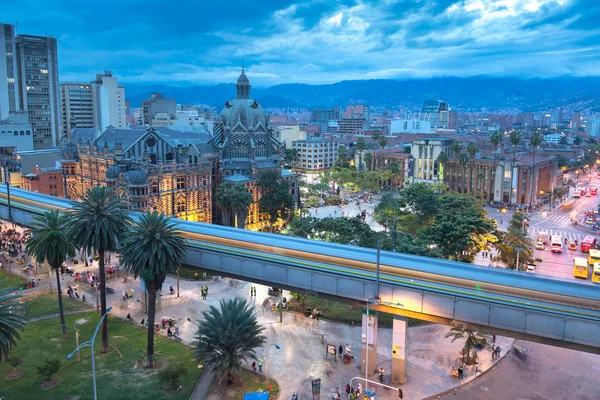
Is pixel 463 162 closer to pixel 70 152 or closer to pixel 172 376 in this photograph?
pixel 70 152

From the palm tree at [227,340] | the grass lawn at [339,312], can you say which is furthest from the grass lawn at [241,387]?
the grass lawn at [339,312]

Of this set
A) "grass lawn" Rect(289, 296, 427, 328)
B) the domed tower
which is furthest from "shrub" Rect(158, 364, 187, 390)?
the domed tower

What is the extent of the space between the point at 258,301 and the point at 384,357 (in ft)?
71.5

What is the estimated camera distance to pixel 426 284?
134 feet

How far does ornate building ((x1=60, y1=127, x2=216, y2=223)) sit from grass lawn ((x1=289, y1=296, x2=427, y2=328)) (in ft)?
139

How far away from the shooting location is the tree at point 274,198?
104125 millimetres

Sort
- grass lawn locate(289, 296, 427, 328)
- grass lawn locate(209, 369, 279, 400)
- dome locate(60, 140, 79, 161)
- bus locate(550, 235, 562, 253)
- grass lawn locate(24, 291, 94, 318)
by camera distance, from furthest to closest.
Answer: dome locate(60, 140, 79, 161) < bus locate(550, 235, 562, 253) < grass lawn locate(24, 291, 94, 318) < grass lawn locate(289, 296, 427, 328) < grass lawn locate(209, 369, 279, 400)

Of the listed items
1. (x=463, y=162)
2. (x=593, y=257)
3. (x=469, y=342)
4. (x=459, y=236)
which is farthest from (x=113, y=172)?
(x=463, y=162)

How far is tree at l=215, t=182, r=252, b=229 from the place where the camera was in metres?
95.2

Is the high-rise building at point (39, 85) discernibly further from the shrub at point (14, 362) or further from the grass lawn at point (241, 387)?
the grass lawn at point (241, 387)

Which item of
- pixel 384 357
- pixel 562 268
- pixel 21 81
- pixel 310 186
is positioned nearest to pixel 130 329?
pixel 384 357

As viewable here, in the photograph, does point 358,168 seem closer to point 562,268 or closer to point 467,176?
point 467,176

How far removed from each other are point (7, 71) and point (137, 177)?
13147cm

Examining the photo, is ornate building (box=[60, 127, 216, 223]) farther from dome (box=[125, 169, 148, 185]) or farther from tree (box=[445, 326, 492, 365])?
tree (box=[445, 326, 492, 365])
